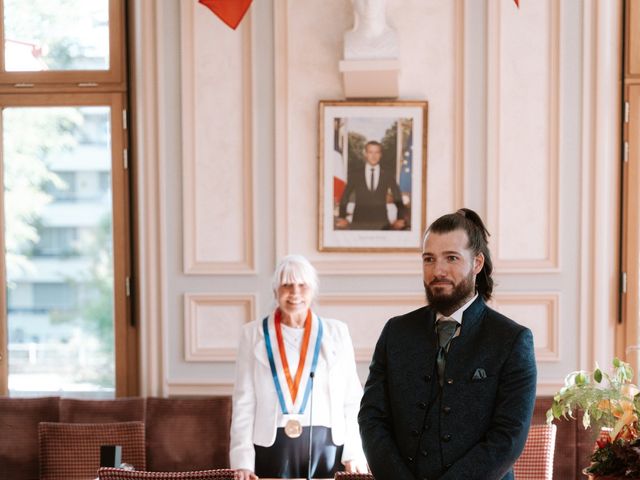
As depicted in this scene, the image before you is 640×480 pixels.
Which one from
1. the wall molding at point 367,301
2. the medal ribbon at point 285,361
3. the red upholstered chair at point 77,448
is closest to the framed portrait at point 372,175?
the wall molding at point 367,301

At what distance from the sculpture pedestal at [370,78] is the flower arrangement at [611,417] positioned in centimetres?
202

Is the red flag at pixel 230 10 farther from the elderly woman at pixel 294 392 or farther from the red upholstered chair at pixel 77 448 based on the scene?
the red upholstered chair at pixel 77 448

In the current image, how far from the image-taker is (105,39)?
13.8 feet

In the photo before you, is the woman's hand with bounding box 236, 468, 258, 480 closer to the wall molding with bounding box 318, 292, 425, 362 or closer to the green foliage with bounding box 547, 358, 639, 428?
the green foliage with bounding box 547, 358, 639, 428

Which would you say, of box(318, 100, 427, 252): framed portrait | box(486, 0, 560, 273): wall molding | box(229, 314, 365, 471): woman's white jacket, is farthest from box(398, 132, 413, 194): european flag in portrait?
box(229, 314, 365, 471): woman's white jacket

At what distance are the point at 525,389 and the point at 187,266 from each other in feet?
8.51

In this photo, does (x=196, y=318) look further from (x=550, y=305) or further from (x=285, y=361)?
(x=550, y=305)

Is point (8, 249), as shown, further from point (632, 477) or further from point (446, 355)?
point (632, 477)

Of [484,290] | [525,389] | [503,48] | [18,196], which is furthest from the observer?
[18,196]

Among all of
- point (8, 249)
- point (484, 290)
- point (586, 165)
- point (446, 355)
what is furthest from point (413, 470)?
point (8, 249)

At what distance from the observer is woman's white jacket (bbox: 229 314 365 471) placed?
9.79ft

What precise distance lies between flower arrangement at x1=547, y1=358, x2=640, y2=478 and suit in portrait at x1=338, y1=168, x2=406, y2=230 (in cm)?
183

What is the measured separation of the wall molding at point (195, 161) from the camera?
4.05 metres

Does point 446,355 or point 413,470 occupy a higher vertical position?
point 446,355
